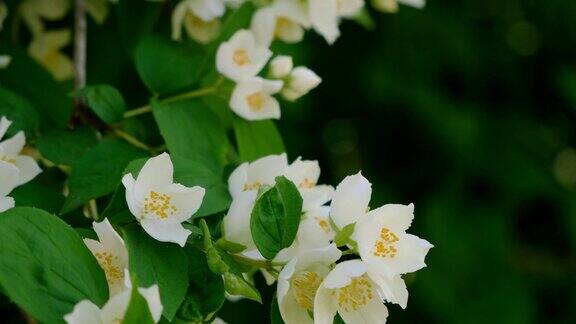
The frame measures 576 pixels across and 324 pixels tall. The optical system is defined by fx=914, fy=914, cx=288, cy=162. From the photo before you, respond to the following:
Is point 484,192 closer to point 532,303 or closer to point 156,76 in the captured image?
point 532,303

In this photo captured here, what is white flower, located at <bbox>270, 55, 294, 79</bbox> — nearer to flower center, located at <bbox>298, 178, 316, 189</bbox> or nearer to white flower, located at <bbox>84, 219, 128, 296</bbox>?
flower center, located at <bbox>298, 178, 316, 189</bbox>

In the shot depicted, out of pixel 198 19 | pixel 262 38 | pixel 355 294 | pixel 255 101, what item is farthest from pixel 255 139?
pixel 355 294

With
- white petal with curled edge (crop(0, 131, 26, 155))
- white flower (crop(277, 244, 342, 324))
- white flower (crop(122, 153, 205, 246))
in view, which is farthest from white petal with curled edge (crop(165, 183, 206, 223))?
white petal with curled edge (crop(0, 131, 26, 155))

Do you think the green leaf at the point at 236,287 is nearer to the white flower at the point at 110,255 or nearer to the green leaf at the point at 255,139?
the white flower at the point at 110,255

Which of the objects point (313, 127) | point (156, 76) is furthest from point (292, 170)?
point (313, 127)

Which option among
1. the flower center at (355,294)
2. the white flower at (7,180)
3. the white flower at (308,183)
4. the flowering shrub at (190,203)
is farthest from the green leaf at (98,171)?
the flower center at (355,294)

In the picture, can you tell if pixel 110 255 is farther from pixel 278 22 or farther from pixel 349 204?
pixel 278 22
